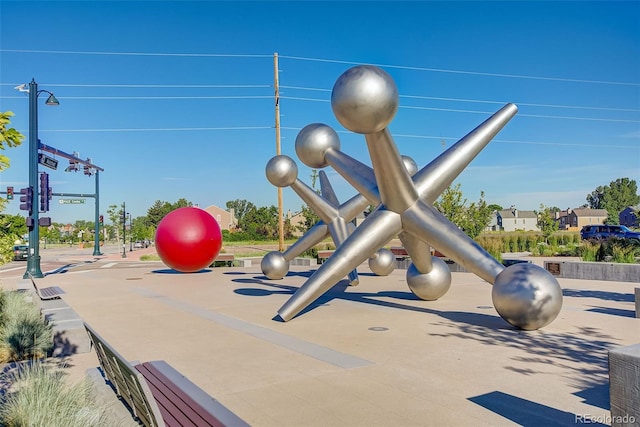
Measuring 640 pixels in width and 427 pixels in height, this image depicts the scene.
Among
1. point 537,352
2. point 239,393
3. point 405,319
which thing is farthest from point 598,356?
point 239,393

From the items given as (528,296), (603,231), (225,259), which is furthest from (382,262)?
(603,231)

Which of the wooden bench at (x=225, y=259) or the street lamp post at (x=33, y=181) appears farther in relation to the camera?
the wooden bench at (x=225, y=259)

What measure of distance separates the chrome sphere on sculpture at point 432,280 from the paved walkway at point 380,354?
43 centimetres

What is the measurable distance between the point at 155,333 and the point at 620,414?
7.74 meters

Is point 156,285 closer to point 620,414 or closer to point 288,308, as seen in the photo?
point 288,308

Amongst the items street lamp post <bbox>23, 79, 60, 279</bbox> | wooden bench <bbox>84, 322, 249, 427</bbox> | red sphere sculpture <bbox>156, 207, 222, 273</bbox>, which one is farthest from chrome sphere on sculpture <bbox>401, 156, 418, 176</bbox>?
street lamp post <bbox>23, 79, 60, 279</bbox>

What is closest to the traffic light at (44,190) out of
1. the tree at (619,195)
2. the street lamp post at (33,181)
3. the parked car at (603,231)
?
the street lamp post at (33,181)

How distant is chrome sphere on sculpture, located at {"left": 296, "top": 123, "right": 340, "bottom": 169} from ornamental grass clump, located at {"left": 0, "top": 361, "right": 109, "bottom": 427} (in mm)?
7930

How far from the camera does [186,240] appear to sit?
18.0m

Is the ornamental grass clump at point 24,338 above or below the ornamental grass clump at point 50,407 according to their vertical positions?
below

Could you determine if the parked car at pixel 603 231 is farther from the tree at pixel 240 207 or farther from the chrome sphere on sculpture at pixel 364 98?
the tree at pixel 240 207

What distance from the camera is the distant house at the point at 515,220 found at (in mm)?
112312

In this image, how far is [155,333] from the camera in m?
9.12

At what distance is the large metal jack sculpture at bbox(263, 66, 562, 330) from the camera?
7336 mm
